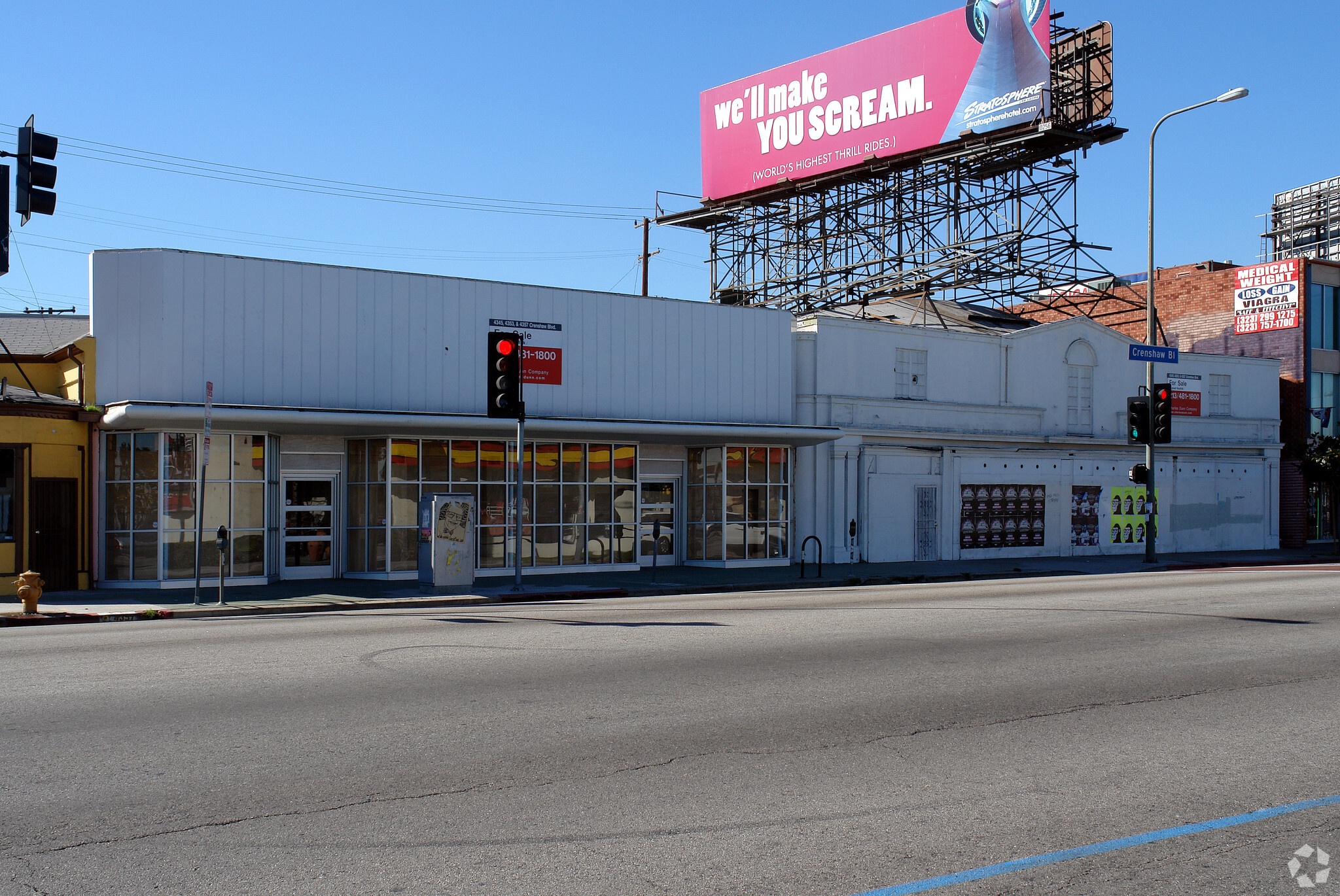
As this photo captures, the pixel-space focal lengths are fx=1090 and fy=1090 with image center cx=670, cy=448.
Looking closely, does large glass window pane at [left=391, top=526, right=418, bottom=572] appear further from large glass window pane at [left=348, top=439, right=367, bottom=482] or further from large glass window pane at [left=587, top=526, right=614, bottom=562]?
large glass window pane at [left=587, top=526, right=614, bottom=562]

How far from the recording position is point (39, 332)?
85.9ft

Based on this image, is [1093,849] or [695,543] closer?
[1093,849]

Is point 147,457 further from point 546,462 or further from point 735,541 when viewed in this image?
point 735,541

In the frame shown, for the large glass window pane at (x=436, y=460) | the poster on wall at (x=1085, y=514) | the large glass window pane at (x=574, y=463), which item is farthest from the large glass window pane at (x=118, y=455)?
the poster on wall at (x=1085, y=514)

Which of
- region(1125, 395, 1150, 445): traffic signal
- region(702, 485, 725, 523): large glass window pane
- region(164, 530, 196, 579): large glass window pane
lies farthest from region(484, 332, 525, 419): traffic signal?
region(1125, 395, 1150, 445): traffic signal

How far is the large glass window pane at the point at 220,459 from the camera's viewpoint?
19.6 meters

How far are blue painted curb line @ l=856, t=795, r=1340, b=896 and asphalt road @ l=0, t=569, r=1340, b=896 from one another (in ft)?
0.22

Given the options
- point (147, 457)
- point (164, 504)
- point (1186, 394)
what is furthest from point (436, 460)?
point (1186, 394)

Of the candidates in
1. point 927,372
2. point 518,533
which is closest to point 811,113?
point 927,372

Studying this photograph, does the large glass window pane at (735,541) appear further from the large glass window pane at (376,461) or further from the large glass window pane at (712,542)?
the large glass window pane at (376,461)

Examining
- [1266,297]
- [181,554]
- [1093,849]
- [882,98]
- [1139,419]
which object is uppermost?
[882,98]

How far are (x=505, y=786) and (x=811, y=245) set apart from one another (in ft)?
110

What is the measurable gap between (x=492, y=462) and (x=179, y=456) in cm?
585

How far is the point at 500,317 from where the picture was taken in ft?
73.4
